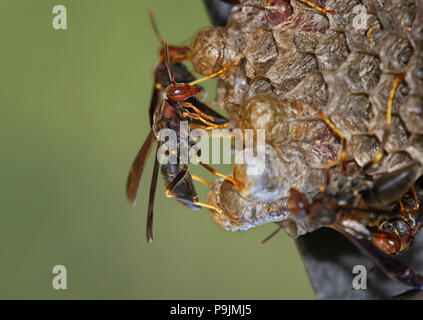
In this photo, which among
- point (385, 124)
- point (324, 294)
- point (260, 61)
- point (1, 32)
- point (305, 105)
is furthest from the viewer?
point (1, 32)

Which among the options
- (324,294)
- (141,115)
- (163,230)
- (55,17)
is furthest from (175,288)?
(55,17)

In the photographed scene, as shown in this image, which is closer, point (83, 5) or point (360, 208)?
point (360, 208)

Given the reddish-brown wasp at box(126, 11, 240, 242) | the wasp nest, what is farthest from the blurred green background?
the wasp nest

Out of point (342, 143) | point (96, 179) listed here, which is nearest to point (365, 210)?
point (342, 143)

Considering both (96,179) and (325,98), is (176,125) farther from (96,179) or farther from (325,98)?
(96,179)

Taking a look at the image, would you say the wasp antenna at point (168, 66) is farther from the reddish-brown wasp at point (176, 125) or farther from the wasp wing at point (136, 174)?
the wasp wing at point (136, 174)

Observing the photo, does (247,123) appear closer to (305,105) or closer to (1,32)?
(305,105)
